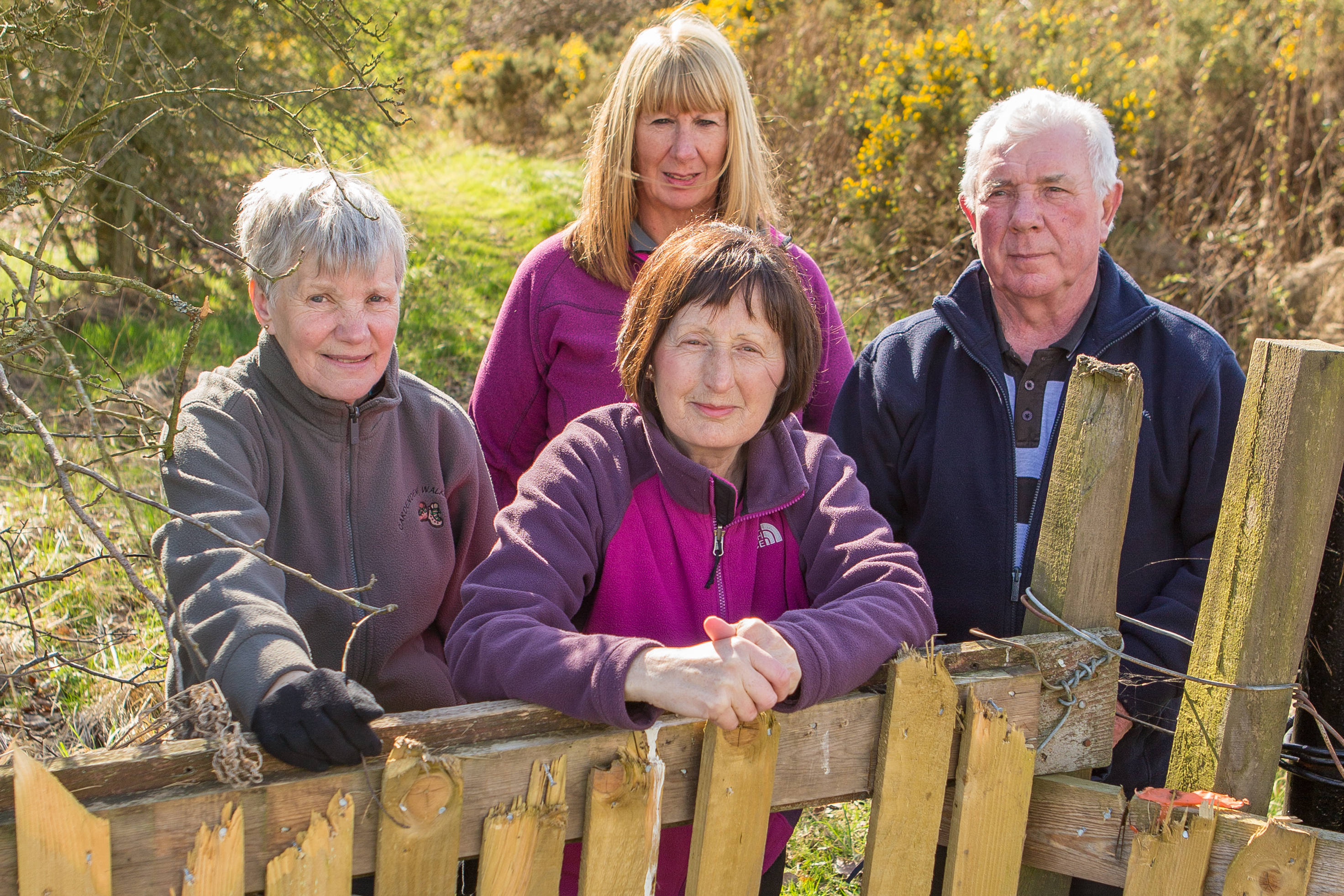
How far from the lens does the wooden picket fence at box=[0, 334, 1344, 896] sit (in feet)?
4.42

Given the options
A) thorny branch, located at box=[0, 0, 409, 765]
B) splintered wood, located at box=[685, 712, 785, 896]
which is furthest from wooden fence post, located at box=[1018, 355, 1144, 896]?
thorny branch, located at box=[0, 0, 409, 765]

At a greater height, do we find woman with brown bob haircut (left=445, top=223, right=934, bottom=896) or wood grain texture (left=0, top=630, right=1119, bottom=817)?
woman with brown bob haircut (left=445, top=223, right=934, bottom=896)

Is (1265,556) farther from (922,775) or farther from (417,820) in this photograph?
(417,820)

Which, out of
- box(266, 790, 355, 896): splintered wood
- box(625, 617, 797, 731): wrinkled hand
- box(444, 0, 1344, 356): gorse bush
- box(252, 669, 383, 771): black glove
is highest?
box(444, 0, 1344, 356): gorse bush

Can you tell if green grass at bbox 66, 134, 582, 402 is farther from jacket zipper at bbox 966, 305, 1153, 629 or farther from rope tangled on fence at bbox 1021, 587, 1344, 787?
jacket zipper at bbox 966, 305, 1153, 629

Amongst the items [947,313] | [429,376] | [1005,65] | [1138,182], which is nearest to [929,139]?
[1005,65]

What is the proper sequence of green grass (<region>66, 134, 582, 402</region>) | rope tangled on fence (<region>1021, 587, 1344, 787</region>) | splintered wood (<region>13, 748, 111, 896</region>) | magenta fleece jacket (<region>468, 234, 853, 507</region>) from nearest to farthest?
splintered wood (<region>13, 748, 111, 896</region>) → rope tangled on fence (<region>1021, 587, 1344, 787</region>) → magenta fleece jacket (<region>468, 234, 853, 507</region>) → green grass (<region>66, 134, 582, 402</region>)

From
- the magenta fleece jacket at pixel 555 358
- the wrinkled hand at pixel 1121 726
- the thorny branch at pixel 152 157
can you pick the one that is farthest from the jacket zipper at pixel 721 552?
the thorny branch at pixel 152 157

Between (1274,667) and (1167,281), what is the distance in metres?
6.09

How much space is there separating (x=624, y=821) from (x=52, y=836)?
73cm

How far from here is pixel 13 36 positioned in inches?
79.2

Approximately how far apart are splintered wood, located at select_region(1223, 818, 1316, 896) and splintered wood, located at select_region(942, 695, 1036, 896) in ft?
1.07

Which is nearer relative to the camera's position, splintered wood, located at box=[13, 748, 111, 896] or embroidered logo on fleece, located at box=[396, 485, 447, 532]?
splintered wood, located at box=[13, 748, 111, 896]

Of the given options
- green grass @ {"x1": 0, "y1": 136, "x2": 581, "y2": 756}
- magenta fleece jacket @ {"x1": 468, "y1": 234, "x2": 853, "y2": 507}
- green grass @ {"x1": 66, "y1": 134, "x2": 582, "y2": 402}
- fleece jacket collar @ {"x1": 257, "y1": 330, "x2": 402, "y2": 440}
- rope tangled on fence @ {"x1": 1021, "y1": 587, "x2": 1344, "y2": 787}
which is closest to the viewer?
rope tangled on fence @ {"x1": 1021, "y1": 587, "x2": 1344, "y2": 787}
